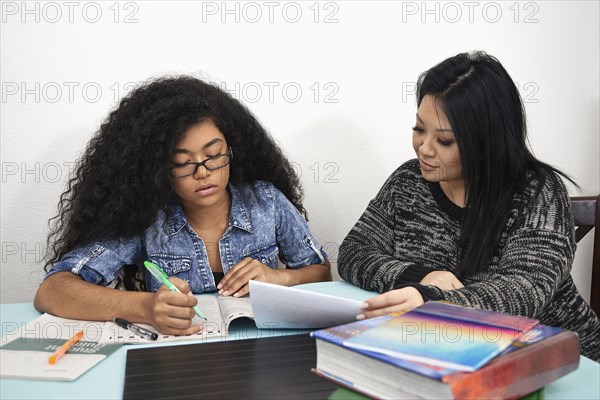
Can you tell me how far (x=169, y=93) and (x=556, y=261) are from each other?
101 centimetres

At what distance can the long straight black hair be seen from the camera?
4.94ft

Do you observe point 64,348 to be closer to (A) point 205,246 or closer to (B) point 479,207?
(A) point 205,246

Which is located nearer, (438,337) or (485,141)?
(438,337)

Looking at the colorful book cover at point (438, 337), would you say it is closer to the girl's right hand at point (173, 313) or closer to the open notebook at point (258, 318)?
the open notebook at point (258, 318)

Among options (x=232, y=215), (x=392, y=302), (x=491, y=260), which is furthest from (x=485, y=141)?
(x=232, y=215)

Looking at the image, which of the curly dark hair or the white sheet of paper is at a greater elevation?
the curly dark hair

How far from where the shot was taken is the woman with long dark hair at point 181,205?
1.53 m

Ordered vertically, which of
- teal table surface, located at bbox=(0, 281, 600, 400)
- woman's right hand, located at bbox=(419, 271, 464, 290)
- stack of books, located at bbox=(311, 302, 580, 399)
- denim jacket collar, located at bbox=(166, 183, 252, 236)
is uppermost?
denim jacket collar, located at bbox=(166, 183, 252, 236)

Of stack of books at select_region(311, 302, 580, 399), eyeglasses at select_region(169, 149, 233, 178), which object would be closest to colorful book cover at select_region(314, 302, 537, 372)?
stack of books at select_region(311, 302, 580, 399)

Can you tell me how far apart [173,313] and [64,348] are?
198 millimetres

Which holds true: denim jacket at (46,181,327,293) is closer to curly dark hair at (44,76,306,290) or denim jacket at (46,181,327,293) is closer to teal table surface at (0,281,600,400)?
curly dark hair at (44,76,306,290)

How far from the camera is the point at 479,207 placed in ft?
4.99

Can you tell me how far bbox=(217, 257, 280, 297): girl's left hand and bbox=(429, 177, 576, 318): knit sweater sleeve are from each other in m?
0.45

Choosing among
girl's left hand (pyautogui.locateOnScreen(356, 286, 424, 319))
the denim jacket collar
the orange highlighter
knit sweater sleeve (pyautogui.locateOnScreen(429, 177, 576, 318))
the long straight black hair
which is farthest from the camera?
the denim jacket collar
